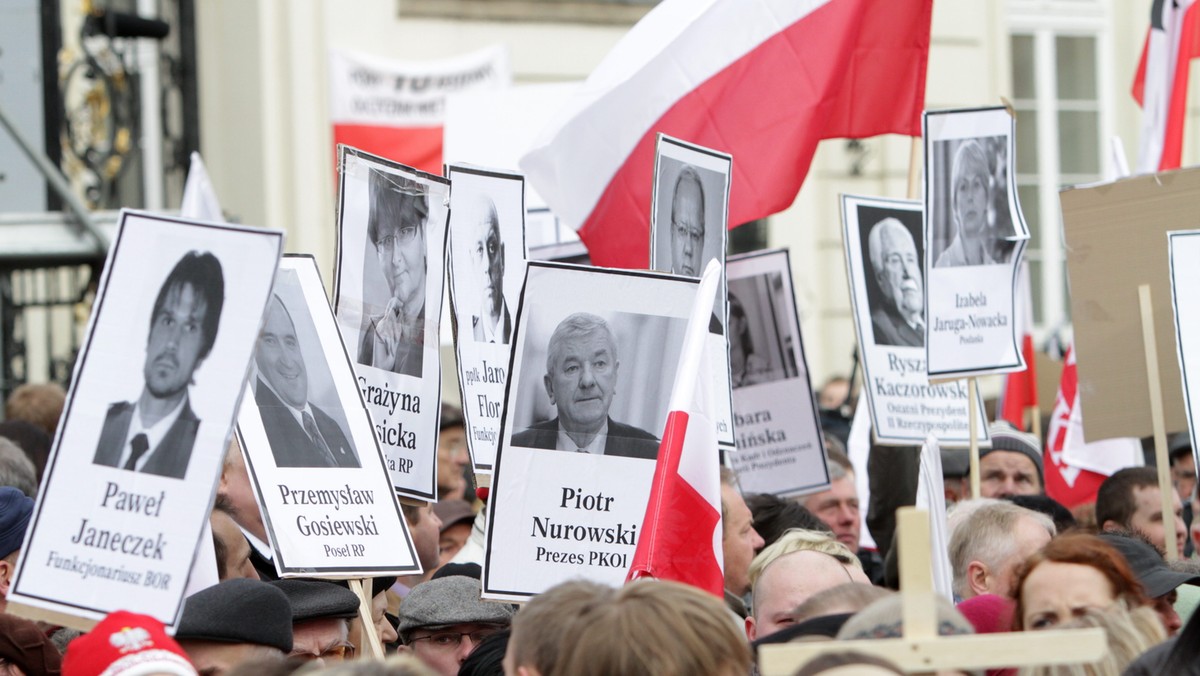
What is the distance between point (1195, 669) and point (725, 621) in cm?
79

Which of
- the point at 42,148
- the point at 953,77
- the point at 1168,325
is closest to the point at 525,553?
the point at 1168,325

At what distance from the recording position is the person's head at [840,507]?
7.33 m

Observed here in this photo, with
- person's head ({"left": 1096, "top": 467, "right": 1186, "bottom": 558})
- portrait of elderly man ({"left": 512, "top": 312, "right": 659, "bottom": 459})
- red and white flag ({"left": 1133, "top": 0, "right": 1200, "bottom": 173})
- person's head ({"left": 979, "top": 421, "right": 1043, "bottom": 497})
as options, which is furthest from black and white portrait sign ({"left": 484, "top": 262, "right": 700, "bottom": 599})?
red and white flag ({"left": 1133, "top": 0, "right": 1200, "bottom": 173})

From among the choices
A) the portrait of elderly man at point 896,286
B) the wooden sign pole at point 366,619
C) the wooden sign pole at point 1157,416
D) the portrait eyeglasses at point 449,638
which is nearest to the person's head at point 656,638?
the wooden sign pole at point 366,619

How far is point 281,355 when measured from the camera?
14.8 feet

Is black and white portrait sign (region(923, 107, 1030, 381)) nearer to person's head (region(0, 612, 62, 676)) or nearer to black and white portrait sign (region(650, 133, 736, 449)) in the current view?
black and white portrait sign (region(650, 133, 736, 449))

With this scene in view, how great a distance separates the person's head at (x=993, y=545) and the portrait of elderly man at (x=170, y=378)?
2.29m

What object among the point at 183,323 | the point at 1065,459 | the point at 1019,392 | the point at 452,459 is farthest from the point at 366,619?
the point at 1019,392

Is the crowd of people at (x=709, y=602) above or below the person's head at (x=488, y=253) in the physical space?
below

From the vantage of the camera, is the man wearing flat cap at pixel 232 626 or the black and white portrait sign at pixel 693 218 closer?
the man wearing flat cap at pixel 232 626

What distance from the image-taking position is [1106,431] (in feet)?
21.1

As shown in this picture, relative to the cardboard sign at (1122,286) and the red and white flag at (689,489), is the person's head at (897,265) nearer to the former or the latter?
the cardboard sign at (1122,286)

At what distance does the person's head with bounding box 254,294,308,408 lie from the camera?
14.7 ft

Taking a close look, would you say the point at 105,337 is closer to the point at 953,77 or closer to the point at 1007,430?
the point at 1007,430
